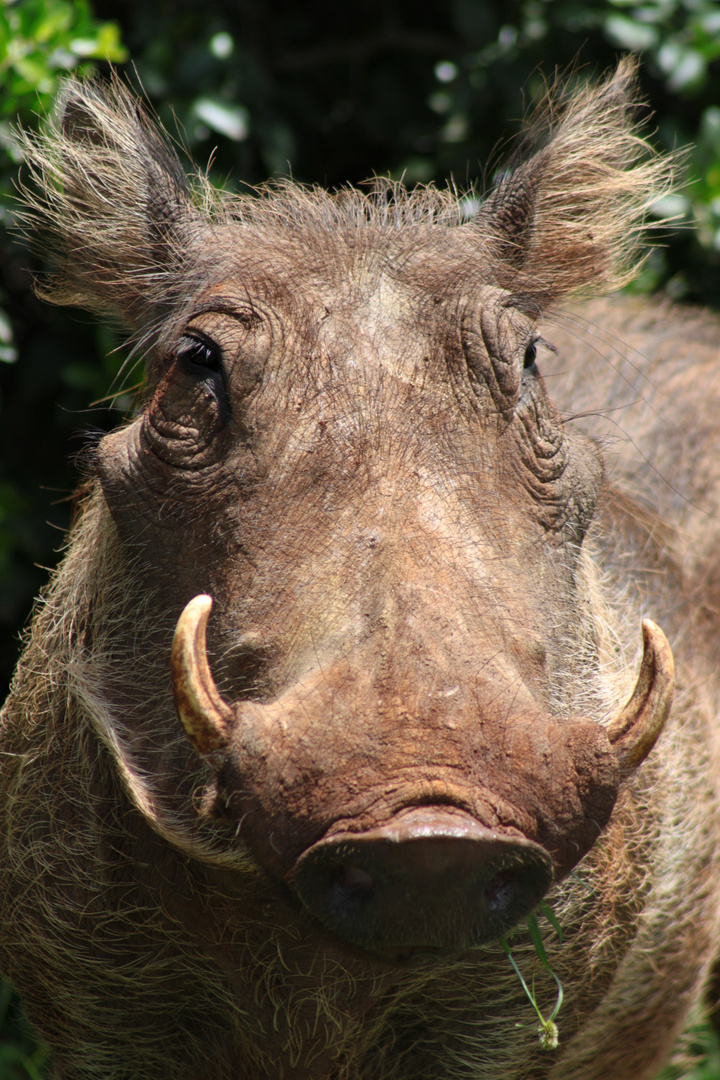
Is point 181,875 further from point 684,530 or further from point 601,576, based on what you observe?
point 684,530

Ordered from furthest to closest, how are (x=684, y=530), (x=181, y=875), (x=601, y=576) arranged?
(x=684, y=530) < (x=601, y=576) < (x=181, y=875)

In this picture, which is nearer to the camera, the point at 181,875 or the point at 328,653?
the point at 328,653

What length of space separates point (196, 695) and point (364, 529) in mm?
316

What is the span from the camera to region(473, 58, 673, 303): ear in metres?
2.25

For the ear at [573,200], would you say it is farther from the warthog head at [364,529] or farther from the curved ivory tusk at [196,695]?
the curved ivory tusk at [196,695]

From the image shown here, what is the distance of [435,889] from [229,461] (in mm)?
735

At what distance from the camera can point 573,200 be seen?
243 centimetres

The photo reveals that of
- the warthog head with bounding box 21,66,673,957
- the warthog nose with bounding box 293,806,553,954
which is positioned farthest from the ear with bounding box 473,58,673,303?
the warthog nose with bounding box 293,806,553,954

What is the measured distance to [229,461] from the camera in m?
1.78

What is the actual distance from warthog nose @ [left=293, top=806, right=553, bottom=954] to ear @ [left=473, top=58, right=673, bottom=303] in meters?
1.18

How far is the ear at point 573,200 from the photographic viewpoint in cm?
225

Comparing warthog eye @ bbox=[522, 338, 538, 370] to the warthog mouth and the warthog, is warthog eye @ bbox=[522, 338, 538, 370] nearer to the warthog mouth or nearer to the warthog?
the warthog

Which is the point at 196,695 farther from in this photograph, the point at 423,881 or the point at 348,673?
the point at 423,881

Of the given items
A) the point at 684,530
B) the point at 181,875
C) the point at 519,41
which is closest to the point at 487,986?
the point at 181,875
